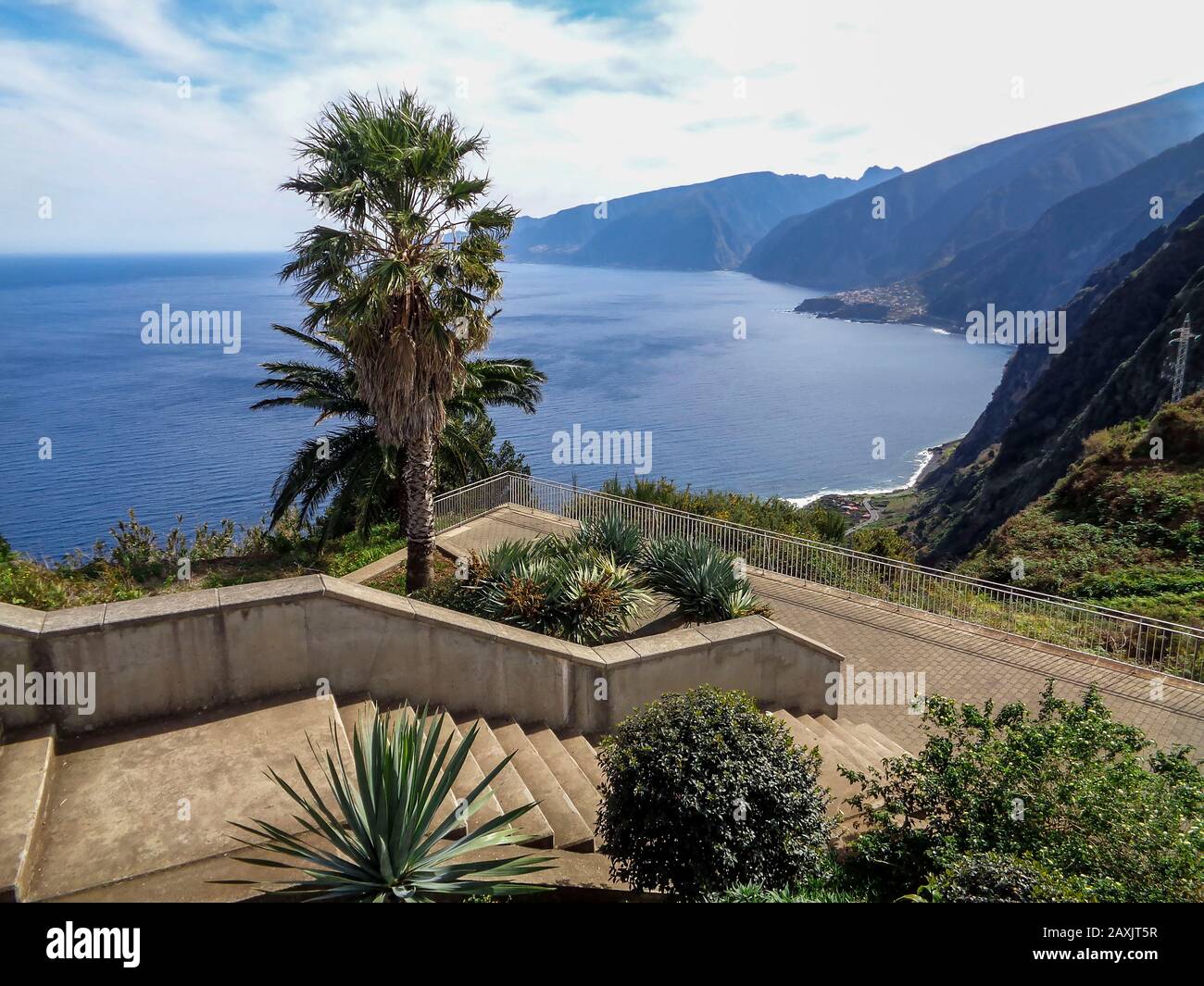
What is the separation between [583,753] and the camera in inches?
294

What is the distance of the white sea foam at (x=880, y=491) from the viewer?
219ft

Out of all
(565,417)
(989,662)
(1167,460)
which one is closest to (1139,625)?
(989,662)

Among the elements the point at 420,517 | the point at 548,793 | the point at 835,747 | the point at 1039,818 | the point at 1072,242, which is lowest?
the point at 835,747

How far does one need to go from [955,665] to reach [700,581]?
3702 mm

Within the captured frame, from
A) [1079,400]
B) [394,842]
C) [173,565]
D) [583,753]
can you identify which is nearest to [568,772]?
[583,753]

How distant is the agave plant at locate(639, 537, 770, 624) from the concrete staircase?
354 centimetres

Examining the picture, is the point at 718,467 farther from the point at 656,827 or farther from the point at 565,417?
the point at 656,827

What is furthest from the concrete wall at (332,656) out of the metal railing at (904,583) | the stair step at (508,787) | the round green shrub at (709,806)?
the metal railing at (904,583)

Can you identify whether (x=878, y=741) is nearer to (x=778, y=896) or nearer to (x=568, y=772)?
(x=568, y=772)

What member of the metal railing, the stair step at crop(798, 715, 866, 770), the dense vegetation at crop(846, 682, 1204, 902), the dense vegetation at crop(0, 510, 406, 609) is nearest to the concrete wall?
the stair step at crop(798, 715, 866, 770)

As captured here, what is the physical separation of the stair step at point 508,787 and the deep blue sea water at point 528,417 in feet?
136

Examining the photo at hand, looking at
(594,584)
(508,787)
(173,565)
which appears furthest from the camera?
(173,565)

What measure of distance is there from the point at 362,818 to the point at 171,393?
82.6 m

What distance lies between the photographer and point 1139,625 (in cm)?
1152
